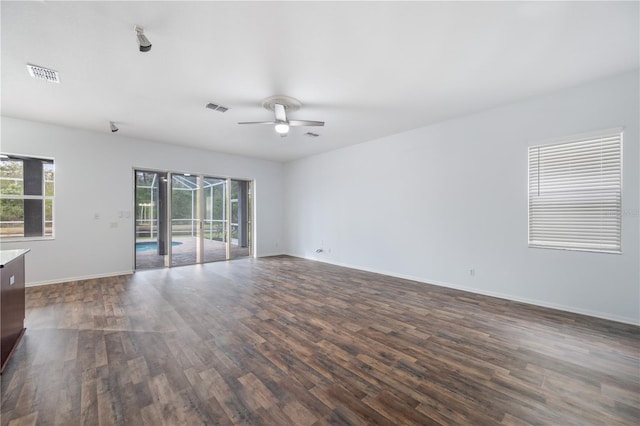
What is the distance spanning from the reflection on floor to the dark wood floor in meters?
2.73

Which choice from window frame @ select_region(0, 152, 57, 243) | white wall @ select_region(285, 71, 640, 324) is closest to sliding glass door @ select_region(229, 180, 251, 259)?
white wall @ select_region(285, 71, 640, 324)

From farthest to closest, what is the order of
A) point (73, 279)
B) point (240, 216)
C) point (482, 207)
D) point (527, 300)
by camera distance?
point (240, 216) → point (73, 279) → point (482, 207) → point (527, 300)

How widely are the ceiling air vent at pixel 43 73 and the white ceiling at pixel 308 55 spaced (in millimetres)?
77

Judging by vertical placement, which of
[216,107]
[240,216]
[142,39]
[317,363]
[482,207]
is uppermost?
[216,107]

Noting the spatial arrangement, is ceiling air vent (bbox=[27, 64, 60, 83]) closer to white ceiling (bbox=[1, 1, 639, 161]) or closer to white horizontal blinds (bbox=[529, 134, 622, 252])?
white ceiling (bbox=[1, 1, 639, 161])

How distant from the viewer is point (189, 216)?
688 cm

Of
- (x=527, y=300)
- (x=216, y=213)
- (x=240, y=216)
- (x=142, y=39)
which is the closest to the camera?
(x=142, y=39)

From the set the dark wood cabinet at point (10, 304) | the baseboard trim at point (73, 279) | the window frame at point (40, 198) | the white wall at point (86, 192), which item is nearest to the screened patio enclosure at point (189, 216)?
the white wall at point (86, 192)

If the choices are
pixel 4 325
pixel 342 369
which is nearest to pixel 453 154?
pixel 342 369

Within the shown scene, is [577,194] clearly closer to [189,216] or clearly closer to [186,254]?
[189,216]

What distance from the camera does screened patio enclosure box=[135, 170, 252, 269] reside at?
20.8 ft

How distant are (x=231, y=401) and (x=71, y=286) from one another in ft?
15.7

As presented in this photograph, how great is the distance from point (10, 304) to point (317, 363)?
114 inches

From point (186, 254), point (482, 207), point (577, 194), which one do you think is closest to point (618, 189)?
point (577, 194)
